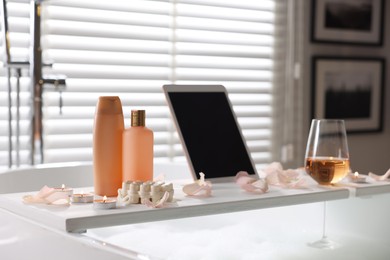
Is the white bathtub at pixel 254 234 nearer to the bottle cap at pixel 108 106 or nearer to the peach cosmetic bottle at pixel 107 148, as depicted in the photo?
the peach cosmetic bottle at pixel 107 148

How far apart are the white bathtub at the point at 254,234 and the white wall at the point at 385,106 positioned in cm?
207

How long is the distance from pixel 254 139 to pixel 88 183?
1301 millimetres

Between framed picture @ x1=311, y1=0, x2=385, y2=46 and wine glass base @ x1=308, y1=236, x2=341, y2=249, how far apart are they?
217 centimetres

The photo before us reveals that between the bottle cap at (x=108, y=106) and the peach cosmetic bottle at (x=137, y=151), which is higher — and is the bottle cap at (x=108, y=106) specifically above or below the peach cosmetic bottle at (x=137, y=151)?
above

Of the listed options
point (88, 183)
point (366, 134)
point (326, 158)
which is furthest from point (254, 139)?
point (326, 158)

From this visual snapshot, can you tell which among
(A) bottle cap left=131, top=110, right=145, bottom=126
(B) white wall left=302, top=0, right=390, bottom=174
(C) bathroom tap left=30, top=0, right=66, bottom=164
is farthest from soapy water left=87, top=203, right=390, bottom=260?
(B) white wall left=302, top=0, right=390, bottom=174

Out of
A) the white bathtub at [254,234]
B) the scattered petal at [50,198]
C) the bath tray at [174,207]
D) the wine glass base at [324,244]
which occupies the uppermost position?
the scattered petal at [50,198]

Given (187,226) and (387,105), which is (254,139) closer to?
(387,105)

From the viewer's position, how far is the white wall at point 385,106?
323 cm

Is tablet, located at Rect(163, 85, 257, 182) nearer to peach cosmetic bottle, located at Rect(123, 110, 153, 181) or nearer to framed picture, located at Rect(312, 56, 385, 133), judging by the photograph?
peach cosmetic bottle, located at Rect(123, 110, 153, 181)

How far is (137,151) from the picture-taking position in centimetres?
101

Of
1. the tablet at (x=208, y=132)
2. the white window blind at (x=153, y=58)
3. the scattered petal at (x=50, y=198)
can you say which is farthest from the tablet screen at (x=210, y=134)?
the white window blind at (x=153, y=58)

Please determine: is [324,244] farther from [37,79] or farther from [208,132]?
[37,79]

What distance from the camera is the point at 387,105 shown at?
364 cm
